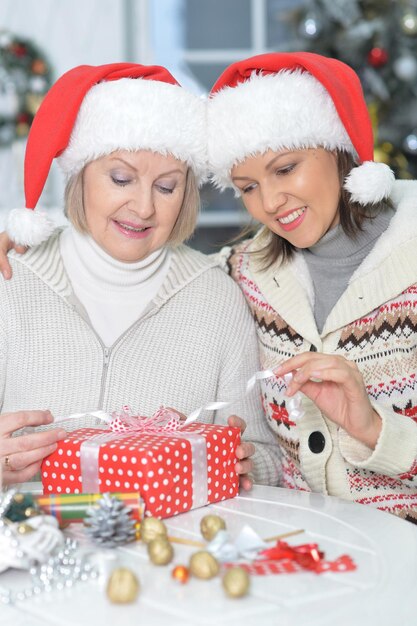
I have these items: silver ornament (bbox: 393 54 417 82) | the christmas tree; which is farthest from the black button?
silver ornament (bbox: 393 54 417 82)

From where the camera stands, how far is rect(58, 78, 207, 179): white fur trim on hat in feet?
5.18

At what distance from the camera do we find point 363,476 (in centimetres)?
164

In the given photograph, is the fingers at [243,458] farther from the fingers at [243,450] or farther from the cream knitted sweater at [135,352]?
the cream knitted sweater at [135,352]

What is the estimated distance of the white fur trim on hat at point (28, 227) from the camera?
1.67 m

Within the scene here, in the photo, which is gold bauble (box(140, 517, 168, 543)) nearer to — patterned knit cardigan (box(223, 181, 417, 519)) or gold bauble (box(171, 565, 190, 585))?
gold bauble (box(171, 565, 190, 585))

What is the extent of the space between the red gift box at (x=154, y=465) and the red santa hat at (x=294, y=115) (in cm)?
53

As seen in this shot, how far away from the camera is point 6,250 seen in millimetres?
1756

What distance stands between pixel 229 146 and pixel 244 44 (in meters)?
2.89

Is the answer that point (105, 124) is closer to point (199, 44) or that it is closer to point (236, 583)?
point (236, 583)

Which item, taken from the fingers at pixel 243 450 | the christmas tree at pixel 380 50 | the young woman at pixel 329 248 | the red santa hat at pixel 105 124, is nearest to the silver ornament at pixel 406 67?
the christmas tree at pixel 380 50

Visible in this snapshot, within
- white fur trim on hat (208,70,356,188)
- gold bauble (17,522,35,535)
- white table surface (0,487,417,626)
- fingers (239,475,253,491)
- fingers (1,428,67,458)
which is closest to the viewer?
white table surface (0,487,417,626)

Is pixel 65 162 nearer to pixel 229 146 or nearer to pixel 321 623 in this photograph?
pixel 229 146

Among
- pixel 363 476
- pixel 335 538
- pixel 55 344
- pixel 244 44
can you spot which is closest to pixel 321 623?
pixel 335 538

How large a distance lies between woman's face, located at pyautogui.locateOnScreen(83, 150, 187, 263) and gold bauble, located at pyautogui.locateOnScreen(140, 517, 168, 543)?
65cm
